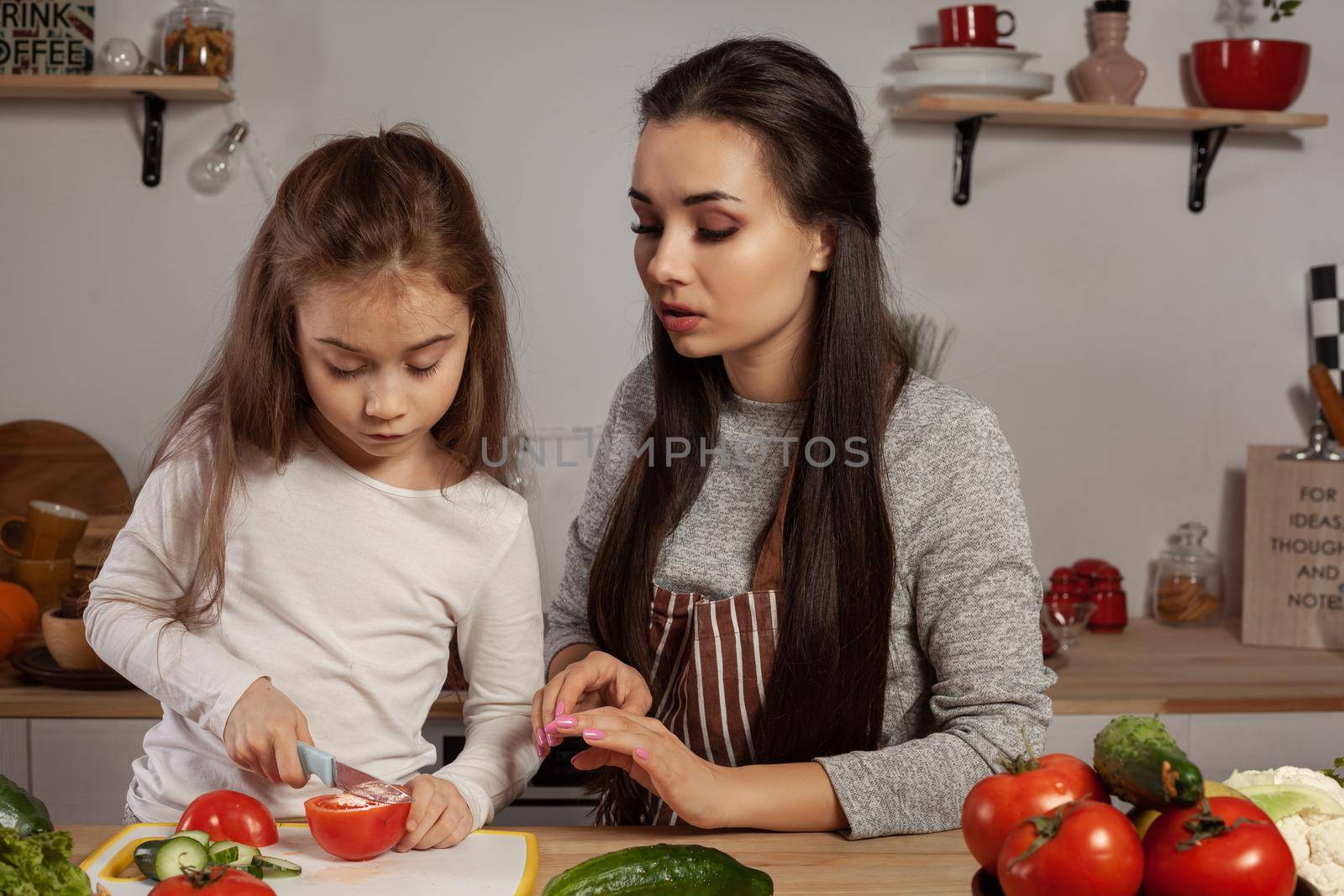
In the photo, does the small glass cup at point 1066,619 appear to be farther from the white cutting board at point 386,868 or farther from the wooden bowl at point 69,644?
the wooden bowl at point 69,644

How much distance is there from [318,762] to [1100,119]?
1952 mm

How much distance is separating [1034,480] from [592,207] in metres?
1.02

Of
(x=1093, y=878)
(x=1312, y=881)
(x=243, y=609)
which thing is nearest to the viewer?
(x=1093, y=878)

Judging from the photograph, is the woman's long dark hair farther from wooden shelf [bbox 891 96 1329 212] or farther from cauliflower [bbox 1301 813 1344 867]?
wooden shelf [bbox 891 96 1329 212]

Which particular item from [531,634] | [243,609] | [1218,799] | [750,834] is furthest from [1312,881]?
[243,609]

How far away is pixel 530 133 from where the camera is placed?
238cm

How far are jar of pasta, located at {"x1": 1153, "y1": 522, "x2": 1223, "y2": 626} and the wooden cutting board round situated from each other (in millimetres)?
1949

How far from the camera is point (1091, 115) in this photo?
7.66 feet

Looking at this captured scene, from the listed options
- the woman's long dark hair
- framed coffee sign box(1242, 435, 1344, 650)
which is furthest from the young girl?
framed coffee sign box(1242, 435, 1344, 650)

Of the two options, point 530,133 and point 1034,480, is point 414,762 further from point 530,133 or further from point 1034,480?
point 1034,480

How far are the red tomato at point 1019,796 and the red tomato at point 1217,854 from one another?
0.05 m

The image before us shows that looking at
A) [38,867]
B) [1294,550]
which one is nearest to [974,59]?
[1294,550]

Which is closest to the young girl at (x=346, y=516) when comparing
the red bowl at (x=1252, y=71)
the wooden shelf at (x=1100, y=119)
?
the wooden shelf at (x=1100, y=119)

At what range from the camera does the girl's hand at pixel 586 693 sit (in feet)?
3.54
